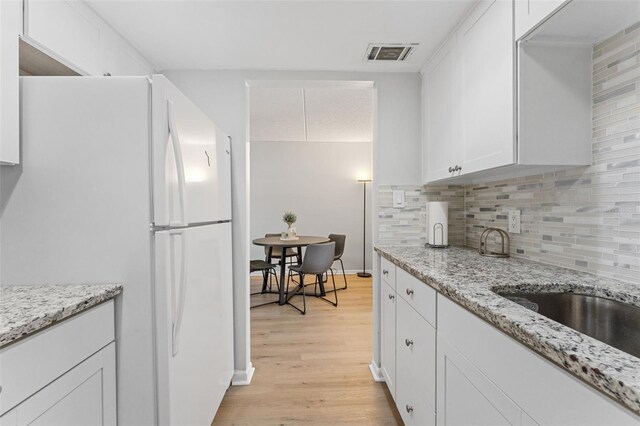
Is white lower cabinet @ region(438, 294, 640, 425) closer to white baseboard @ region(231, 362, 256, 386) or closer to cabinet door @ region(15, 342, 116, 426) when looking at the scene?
cabinet door @ region(15, 342, 116, 426)

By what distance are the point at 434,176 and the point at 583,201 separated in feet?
2.88

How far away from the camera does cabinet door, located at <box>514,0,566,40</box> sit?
3.51 feet

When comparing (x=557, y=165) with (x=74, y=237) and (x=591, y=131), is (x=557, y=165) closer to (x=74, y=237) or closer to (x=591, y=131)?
(x=591, y=131)

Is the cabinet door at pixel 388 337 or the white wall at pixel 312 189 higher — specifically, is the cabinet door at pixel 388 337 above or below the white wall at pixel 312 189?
below

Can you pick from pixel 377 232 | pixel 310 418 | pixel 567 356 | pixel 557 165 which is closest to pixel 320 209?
pixel 377 232

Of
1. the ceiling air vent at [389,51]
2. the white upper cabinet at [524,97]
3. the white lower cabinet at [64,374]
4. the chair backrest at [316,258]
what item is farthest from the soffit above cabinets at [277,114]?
the white lower cabinet at [64,374]

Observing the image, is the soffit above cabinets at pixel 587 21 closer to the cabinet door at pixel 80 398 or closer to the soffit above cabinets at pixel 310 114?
the soffit above cabinets at pixel 310 114

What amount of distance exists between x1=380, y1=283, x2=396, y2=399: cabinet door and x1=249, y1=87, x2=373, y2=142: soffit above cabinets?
187 cm

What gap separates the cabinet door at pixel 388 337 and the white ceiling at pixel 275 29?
1489 millimetres

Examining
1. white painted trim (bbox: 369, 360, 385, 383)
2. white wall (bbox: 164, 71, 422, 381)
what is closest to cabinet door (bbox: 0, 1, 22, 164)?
white wall (bbox: 164, 71, 422, 381)

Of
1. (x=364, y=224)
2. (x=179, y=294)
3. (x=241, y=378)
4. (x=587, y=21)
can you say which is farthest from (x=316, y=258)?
(x=587, y=21)

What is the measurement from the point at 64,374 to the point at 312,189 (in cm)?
485

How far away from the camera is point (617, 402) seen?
49 cm

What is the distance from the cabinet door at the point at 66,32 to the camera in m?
1.23
